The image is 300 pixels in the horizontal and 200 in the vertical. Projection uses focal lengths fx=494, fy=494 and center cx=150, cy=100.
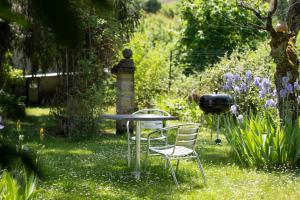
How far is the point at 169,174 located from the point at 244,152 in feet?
4.07

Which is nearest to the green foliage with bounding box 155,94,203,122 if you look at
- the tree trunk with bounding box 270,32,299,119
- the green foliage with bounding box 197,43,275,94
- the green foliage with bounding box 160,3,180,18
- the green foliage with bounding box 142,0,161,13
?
the green foliage with bounding box 197,43,275,94

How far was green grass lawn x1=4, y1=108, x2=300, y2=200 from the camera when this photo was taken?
5.54 m

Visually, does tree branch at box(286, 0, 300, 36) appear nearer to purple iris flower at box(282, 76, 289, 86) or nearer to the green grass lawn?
purple iris flower at box(282, 76, 289, 86)

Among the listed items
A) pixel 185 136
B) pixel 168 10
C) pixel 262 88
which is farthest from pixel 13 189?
pixel 168 10

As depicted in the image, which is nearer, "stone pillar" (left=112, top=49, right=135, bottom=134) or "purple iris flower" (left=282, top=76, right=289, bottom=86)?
"purple iris flower" (left=282, top=76, right=289, bottom=86)

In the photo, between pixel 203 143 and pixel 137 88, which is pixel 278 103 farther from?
pixel 137 88

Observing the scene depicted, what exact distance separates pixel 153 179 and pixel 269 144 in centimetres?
175

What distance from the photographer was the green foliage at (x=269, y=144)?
22.5 feet

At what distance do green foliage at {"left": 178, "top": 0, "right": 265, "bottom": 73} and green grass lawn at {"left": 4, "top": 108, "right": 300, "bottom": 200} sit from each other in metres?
9.76

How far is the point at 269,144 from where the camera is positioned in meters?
6.86

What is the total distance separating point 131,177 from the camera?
6434mm

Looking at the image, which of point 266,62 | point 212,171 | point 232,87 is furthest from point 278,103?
point 266,62

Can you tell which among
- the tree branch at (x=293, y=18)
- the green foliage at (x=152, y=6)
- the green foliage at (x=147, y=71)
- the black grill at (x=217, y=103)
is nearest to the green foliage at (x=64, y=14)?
the tree branch at (x=293, y=18)

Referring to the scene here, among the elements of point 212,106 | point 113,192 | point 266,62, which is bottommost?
point 113,192
